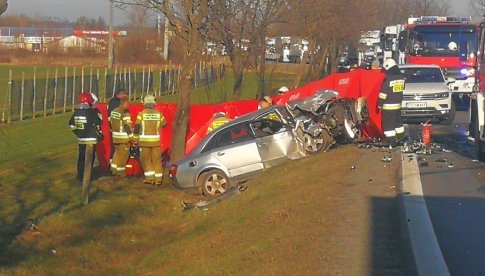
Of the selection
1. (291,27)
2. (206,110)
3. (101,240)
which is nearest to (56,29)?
(291,27)

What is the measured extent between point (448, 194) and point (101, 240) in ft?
15.9

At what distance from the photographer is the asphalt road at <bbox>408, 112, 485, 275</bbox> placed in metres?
8.50

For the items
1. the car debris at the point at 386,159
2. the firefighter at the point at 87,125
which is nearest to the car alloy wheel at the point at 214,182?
the firefighter at the point at 87,125

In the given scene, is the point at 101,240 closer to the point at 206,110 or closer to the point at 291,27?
the point at 206,110

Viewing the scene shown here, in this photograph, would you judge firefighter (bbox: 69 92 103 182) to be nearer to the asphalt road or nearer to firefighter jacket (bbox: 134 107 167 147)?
firefighter jacket (bbox: 134 107 167 147)

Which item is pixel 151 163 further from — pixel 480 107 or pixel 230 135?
pixel 480 107

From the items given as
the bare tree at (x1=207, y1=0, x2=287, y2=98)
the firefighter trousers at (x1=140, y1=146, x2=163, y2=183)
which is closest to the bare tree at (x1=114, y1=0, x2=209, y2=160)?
the firefighter trousers at (x1=140, y1=146, x2=163, y2=183)

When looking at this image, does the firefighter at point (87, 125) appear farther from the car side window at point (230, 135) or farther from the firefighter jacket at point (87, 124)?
the car side window at point (230, 135)

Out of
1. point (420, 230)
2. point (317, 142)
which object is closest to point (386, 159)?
point (317, 142)

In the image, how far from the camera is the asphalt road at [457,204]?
850 cm

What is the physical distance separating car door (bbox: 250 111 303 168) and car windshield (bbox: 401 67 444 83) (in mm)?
9646

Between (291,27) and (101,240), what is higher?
(291,27)

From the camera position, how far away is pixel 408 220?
9.67m

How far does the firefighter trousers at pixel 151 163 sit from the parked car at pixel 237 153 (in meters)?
0.46
